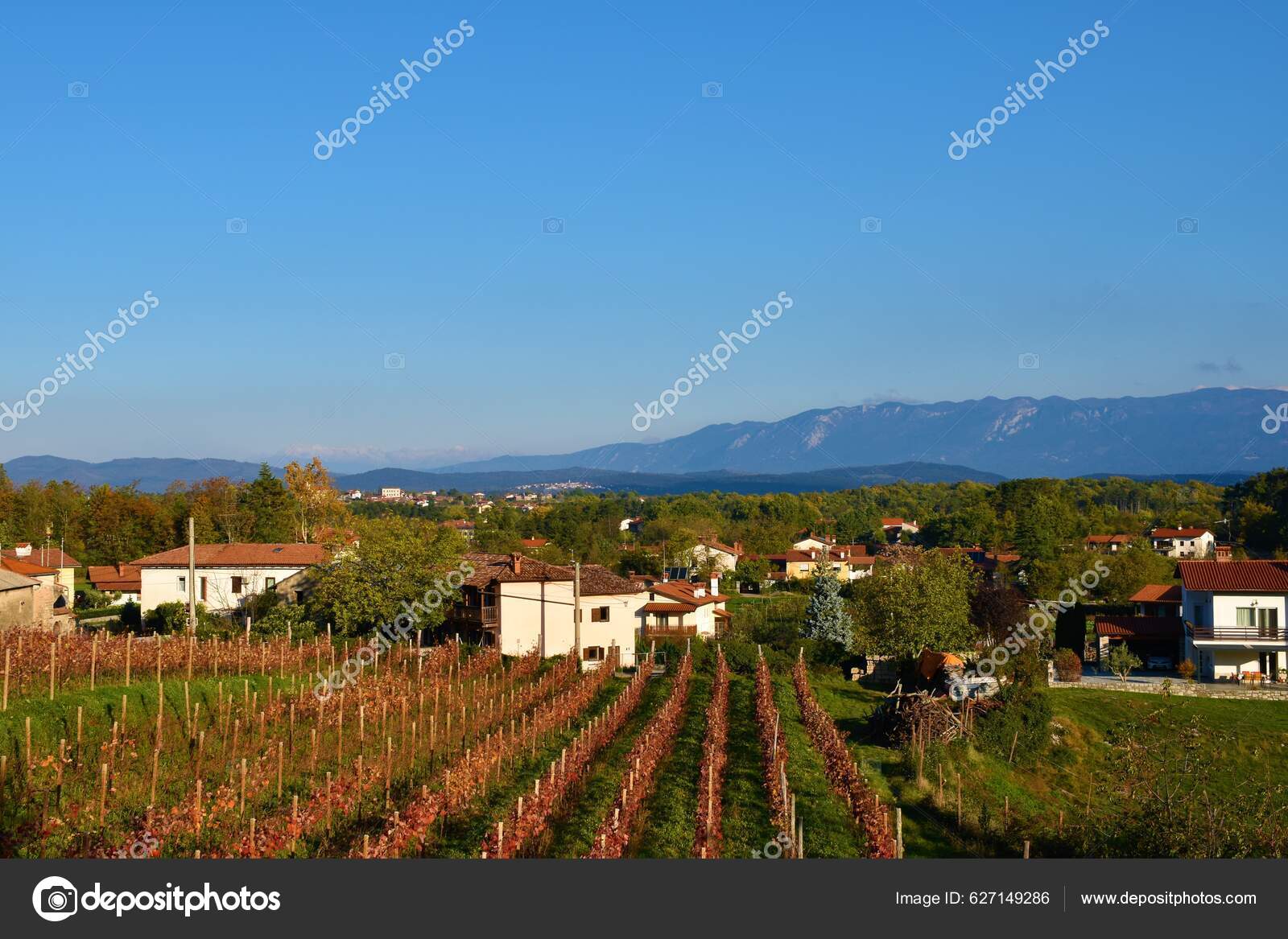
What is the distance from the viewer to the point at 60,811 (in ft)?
47.6

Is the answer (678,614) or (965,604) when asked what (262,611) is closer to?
(678,614)

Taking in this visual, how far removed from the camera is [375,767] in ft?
58.1

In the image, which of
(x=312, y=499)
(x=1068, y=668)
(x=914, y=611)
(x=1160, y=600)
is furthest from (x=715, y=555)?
(x=1068, y=668)

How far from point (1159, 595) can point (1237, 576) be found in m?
9.50

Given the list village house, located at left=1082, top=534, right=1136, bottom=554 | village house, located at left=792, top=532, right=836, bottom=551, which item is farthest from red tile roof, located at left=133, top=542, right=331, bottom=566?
village house, located at left=792, top=532, right=836, bottom=551

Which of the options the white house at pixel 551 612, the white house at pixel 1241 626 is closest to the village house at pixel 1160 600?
the white house at pixel 1241 626

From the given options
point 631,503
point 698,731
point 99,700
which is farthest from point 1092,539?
point 631,503

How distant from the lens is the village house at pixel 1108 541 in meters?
84.0

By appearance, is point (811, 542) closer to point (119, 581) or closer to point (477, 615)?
point (119, 581)

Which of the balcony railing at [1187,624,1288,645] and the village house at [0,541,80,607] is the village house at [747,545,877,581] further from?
the village house at [0,541,80,607]

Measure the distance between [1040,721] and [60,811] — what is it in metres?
22.0

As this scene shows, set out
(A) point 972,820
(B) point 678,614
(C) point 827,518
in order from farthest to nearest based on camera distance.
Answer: (C) point 827,518 → (B) point 678,614 → (A) point 972,820

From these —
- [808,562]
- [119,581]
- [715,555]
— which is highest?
[119,581]

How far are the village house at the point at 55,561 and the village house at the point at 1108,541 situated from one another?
66.0 meters
